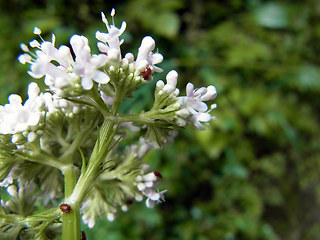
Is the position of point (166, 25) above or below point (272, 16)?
below

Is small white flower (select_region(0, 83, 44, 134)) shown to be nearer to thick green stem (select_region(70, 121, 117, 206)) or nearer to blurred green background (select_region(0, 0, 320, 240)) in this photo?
thick green stem (select_region(70, 121, 117, 206))

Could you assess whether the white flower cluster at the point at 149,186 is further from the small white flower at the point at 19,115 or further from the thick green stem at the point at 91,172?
the small white flower at the point at 19,115

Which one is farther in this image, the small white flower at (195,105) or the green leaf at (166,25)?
the green leaf at (166,25)

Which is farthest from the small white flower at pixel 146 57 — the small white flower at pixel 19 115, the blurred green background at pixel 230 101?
the blurred green background at pixel 230 101

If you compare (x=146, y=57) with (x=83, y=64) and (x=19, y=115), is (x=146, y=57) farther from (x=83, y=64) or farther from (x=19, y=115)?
(x=19, y=115)

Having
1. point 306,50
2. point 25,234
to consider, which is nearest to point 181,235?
point 25,234

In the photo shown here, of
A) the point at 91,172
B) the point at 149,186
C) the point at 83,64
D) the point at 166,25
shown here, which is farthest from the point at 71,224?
the point at 166,25

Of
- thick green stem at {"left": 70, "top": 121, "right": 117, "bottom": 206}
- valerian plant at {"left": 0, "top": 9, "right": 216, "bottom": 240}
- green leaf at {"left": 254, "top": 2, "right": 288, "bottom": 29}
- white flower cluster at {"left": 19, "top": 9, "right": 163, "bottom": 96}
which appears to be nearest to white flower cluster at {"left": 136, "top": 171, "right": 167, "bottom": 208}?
valerian plant at {"left": 0, "top": 9, "right": 216, "bottom": 240}
